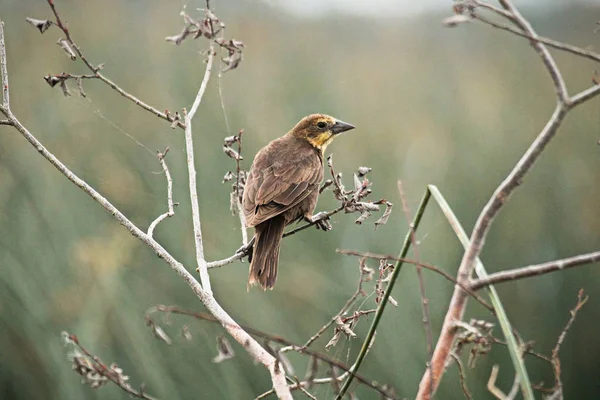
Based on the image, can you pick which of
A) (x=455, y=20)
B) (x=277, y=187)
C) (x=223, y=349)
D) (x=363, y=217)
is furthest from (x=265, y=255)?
(x=455, y=20)

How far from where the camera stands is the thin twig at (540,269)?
80 cm

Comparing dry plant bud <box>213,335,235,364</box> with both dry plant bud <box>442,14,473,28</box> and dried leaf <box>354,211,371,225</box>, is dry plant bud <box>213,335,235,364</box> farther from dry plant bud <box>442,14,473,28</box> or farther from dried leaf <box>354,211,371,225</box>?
dried leaf <box>354,211,371,225</box>

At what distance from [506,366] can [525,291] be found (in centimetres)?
50

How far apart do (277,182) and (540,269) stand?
2.09 meters

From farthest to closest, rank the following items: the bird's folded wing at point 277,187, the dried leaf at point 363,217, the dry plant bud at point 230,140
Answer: the bird's folded wing at point 277,187
the dry plant bud at point 230,140
the dried leaf at point 363,217

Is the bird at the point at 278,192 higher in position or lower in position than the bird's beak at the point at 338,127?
lower

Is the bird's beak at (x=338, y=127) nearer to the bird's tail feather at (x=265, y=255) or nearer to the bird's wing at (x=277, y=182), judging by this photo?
the bird's wing at (x=277, y=182)

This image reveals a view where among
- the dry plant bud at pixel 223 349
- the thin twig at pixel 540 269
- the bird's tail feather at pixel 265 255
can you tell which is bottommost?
the thin twig at pixel 540 269

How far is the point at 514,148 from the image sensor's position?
14.5ft

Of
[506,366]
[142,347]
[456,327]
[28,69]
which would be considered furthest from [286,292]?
[456,327]

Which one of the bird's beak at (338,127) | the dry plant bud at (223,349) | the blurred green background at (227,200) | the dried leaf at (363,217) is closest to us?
the dry plant bud at (223,349)

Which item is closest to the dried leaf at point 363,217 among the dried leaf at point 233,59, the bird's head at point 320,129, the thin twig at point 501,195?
the dried leaf at point 233,59

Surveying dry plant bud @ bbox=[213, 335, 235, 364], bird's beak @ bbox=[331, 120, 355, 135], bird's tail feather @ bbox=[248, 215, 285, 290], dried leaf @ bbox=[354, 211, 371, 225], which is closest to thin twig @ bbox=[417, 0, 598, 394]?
dry plant bud @ bbox=[213, 335, 235, 364]

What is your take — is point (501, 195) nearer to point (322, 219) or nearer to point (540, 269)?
point (540, 269)
